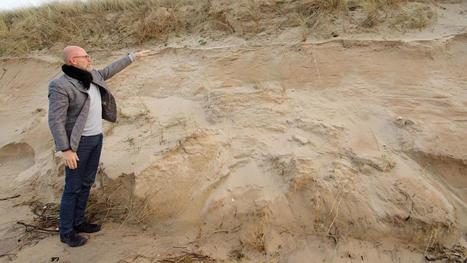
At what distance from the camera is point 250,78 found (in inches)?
213

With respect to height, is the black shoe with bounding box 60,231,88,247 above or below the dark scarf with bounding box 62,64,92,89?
below

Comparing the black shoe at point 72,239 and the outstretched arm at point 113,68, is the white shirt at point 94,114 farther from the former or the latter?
the black shoe at point 72,239

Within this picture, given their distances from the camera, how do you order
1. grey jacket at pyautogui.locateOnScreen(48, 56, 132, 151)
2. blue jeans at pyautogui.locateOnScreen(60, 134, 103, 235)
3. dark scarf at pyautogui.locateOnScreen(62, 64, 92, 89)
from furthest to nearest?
blue jeans at pyautogui.locateOnScreen(60, 134, 103, 235), dark scarf at pyautogui.locateOnScreen(62, 64, 92, 89), grey jacket at pyautogui.locateOnScreen(48, 56, 132, 151)

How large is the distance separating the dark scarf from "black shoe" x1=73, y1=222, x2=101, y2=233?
4.40ft

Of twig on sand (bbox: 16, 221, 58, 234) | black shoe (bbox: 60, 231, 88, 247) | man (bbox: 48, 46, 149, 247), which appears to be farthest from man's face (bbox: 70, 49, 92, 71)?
twig on sand (bbox: 16, 221, 58, 234)

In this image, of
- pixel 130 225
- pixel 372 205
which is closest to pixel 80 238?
pixel 130 225

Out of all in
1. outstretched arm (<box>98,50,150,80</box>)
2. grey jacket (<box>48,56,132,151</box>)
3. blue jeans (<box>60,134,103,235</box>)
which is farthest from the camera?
outstretched arm (<box>98,50,150,80</box>)

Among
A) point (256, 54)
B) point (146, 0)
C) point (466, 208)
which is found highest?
point (146, 0)

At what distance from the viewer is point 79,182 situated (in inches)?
147

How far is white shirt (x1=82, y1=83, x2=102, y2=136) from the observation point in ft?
12.2

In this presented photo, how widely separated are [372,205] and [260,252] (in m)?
1.04

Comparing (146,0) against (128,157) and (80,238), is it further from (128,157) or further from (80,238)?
(80,238)

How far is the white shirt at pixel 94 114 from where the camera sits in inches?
146

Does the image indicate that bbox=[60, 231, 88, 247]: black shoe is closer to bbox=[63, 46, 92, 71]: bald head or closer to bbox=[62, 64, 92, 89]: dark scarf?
bbox=[62, 64, 92, 89]: dark scarf
